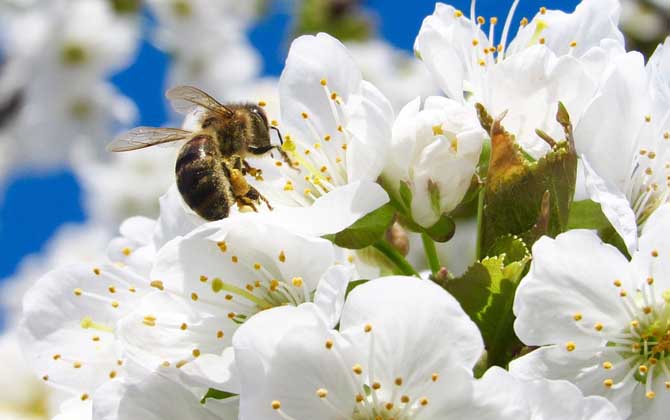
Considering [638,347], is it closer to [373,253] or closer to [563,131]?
[563,131]

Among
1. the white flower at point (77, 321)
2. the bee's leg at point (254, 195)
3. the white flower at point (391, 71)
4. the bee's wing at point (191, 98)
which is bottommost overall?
the white flower at point (391, 71)

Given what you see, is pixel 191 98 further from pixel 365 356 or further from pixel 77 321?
pixel 365 356

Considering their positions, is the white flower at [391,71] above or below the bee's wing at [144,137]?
below

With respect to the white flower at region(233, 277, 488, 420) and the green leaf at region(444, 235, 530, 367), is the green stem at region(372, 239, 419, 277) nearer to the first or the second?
the green leaf at region(444, 235, 530, 367)

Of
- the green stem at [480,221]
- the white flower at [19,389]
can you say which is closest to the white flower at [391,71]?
the white flower at [19,389]

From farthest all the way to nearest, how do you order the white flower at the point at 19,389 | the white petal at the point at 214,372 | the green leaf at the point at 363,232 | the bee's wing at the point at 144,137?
the white flower at the point at 19,389
the bee's wing at the point at 144,137
the green leaf at the point at 363,232
the white petal at the point at 214,372

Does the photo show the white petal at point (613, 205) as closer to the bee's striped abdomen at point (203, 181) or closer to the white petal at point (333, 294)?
the white petal at point (333, 294)

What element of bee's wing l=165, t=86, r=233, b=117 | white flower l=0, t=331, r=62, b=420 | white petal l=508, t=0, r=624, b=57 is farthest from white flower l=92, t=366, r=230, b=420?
white flower l=0, t=331, r=62, b=420
